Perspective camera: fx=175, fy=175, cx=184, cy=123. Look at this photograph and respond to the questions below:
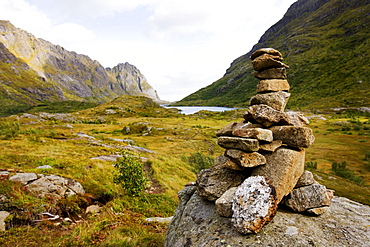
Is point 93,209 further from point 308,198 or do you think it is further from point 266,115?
point 308,198

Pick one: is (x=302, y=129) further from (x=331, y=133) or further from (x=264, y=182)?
(x=331, y=133)

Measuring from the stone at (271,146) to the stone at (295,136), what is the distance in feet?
1.15

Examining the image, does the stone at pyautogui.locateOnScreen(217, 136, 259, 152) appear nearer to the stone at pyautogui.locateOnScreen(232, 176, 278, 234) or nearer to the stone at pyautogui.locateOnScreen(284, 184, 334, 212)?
the stone at pyautogui.locateOnScreen(232, 176, 278, 234)

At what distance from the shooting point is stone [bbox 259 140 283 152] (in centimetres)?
805

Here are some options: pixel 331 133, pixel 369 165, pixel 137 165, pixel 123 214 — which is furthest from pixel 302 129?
pixel 331 133

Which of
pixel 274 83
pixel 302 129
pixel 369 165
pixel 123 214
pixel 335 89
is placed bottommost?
pixel 369 165

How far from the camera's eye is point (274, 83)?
10234 mm

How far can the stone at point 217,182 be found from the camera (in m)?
Answer: 8.78

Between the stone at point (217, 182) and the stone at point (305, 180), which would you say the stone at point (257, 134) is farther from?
the stone at point (305, 180)

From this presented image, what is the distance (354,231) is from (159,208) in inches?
539

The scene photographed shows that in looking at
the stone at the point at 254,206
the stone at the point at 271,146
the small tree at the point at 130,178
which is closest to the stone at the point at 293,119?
the stone at the point at 271,146

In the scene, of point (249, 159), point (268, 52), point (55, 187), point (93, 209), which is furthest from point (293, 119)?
point (55, 187)

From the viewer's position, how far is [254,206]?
6293 millimetres

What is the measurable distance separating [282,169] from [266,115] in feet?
8.95
